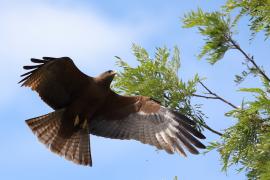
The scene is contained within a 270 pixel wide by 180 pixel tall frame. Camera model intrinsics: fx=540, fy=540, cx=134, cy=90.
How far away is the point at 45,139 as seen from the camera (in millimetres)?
7082

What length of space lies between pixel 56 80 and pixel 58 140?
859mm

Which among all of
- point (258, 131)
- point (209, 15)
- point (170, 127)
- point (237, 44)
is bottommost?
point (258, 131)

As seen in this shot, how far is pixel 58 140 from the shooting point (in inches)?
282

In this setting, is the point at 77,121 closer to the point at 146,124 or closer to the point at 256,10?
the point at 146,124

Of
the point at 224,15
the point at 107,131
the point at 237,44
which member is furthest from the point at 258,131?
the point at 107,131

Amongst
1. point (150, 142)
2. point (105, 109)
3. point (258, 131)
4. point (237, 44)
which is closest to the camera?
point (258, 131)

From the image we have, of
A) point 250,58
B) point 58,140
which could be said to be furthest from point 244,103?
point 58,140

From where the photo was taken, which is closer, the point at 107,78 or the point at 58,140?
the point at 107,78

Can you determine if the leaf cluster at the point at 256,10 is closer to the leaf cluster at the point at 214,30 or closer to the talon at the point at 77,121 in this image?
the leaf cluster at the point at 214,30

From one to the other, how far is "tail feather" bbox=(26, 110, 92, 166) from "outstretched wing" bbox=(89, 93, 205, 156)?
0.95ft

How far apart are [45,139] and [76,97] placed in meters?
0.69

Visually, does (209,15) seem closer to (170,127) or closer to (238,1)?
(238,1)

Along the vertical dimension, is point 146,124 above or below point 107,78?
below

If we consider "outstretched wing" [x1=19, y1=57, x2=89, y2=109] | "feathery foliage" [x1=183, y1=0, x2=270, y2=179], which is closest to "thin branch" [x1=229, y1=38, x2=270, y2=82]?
"feathery foliage" [x1=183, y1=0, x2=270, y2=179]
